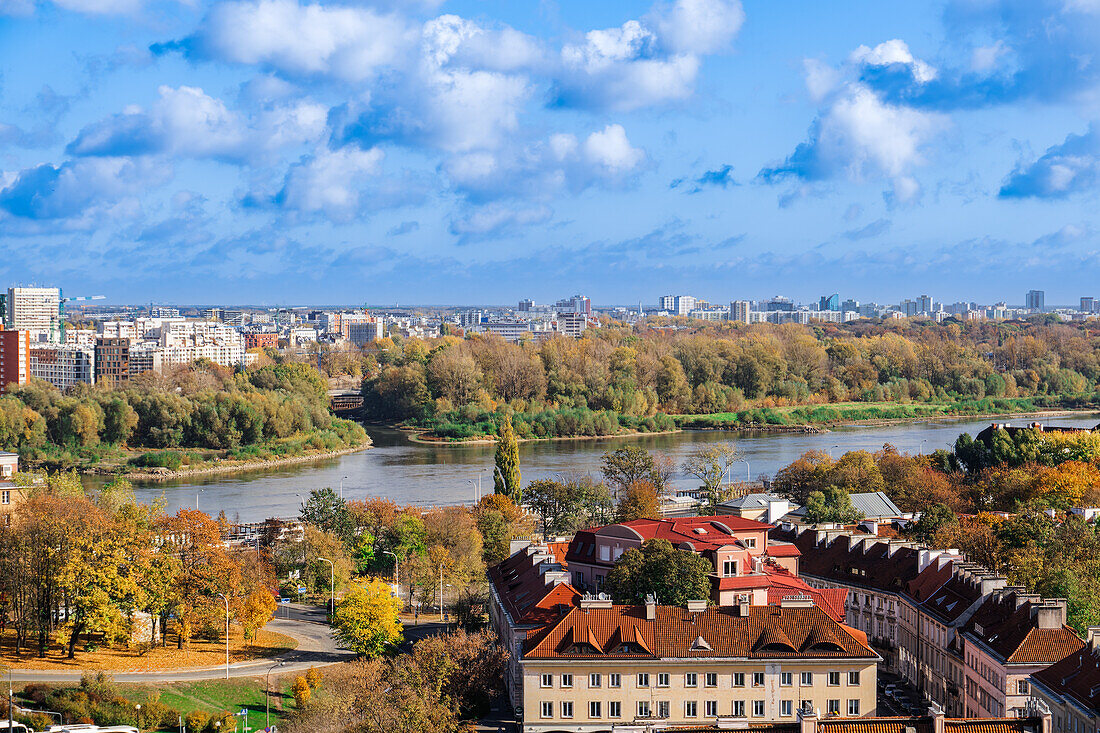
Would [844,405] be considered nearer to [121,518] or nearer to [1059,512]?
[1059,512]

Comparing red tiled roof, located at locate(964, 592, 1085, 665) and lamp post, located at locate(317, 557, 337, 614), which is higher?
red tiled roof, located at locate(964, 592, 1085, 665)

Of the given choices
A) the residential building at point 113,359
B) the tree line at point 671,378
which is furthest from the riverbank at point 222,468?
the residential building at point 113,359

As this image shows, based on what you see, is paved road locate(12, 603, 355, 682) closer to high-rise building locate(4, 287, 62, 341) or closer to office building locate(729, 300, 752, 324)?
high-rise building locate(4, 287, 62, 341)

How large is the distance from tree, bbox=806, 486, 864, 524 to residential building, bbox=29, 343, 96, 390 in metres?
38.2

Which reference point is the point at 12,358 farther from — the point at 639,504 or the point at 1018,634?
the point at 1018,634

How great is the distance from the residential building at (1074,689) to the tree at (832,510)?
862 cm

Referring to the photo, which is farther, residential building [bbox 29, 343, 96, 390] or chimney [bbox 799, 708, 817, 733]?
residential building [bbox 29, 343, 96, 390]

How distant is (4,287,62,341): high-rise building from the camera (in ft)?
253

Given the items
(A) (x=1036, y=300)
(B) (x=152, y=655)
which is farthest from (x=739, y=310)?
(B) (x=152, y=655)

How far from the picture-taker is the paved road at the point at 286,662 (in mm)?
12539

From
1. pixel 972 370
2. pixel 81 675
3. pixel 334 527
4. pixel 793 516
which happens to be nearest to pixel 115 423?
pixel 334 527

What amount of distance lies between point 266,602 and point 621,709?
15.3ft

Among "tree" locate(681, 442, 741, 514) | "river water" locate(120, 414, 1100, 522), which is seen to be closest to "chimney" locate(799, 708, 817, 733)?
"tree" locate(681, 442, 741, 514)

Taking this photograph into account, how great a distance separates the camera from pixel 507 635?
1305cm
